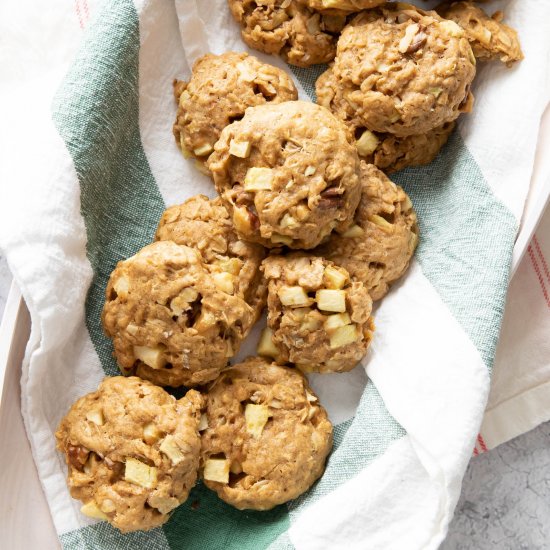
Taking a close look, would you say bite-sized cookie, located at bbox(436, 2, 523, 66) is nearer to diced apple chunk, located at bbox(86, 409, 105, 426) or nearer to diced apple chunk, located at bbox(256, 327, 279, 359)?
diced apple chunk, located at bbox(256, 327, 279, 359)

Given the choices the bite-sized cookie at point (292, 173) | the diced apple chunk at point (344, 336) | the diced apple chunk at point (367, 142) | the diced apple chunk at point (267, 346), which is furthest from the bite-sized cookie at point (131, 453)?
the diced apple chunk at point (367, 142)

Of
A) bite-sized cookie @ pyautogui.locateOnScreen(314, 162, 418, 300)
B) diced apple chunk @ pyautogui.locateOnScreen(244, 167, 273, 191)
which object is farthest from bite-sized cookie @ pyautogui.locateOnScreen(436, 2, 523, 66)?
A: diced apple chunk @ pyautogui.locateOnScreen(244, 167, 273, 191)

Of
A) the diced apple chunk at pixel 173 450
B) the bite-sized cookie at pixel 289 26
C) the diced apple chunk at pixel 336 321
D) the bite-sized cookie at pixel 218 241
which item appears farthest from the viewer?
the bite-sized cookie at pixel 289 26

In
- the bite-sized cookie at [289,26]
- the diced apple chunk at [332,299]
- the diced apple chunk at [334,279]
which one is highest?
the bite-sized cookie at [289,26]

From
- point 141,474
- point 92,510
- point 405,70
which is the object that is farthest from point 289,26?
point 92,510

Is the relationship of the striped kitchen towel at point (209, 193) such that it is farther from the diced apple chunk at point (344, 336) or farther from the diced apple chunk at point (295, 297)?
A: the diced apple chunk at point (295, 297)

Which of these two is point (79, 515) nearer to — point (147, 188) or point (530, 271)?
point (147, 188)

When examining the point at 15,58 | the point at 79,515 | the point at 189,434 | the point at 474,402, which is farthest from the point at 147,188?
the point at 474,402
